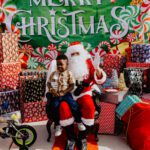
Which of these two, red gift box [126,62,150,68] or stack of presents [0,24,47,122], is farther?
red gift box [126,62,150,68]

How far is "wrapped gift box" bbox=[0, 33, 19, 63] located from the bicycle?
1.76 m

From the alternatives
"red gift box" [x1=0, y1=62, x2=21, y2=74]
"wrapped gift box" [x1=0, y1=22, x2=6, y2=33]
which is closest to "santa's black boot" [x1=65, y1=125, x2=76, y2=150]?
"red gift box" [x1=0, y1=62, x2=21, y2=74]

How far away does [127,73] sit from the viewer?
544 centimetres

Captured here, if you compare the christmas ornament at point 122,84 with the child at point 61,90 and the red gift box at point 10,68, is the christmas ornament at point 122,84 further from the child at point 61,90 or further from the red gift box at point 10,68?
the red gift box at point 10,68

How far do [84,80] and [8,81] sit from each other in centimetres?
195

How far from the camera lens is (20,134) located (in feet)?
13.3

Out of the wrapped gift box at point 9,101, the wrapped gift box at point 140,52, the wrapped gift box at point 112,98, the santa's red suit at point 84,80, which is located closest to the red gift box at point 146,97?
the wrapped gift box at point 112,98

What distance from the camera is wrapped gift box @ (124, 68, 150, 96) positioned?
5.16 meters

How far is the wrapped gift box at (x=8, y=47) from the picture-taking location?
17.8ft

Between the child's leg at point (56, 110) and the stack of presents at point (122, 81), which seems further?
the stack of presents at point (122, 81)

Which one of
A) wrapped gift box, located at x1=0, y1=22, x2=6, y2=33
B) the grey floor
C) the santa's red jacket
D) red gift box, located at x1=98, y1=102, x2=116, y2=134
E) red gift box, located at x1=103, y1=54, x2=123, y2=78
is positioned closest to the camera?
the santa's red jacket

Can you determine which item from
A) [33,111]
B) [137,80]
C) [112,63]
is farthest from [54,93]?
[112,63]

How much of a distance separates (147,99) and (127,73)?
25.2 inches

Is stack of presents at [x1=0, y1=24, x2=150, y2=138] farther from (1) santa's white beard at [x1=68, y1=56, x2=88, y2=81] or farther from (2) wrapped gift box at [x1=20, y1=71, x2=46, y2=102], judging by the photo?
(1) santa's white beard at [x1=68, y1=56, x2=88, y2=81]
